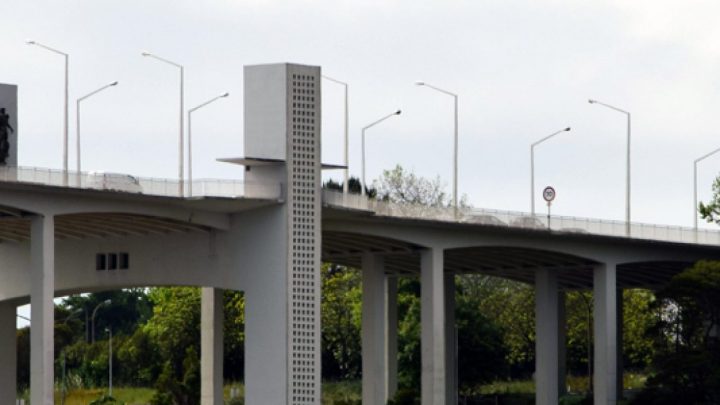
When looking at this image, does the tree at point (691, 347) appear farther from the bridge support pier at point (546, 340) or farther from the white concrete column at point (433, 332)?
the white concrete column at point (433, 332)

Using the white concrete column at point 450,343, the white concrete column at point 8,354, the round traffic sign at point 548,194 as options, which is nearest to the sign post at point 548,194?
the round traffic sign at point 548,194

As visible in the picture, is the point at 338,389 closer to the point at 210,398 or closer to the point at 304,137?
the point at 210,398

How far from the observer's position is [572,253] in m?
127

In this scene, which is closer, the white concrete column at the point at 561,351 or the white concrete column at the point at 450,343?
the white concrete column at the point at 450,343

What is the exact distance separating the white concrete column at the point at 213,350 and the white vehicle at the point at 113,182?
65.1ft

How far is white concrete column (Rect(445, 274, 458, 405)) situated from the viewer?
139 meters

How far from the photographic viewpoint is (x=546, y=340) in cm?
13175

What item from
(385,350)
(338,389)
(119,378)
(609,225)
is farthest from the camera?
(119,378)

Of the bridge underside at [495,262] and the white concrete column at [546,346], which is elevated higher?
the bridge underside at [495,262]

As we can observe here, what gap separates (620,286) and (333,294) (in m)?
30.5

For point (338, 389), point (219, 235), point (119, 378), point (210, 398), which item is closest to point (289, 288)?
point (219, 235)

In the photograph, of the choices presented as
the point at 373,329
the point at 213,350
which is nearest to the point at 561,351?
the point at 373,329

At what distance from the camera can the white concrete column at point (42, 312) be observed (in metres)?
99.4

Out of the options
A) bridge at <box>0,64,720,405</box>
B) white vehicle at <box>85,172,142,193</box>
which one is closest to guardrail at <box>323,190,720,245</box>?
bridge at <box>0,64,720,405</box>
